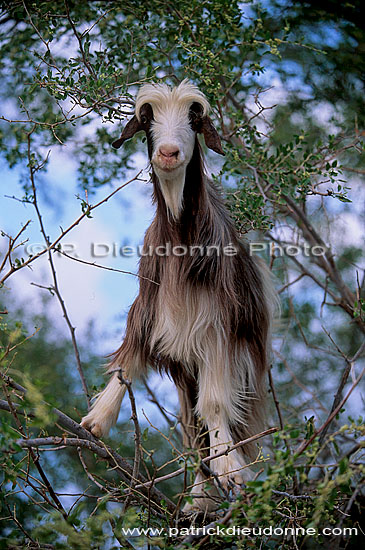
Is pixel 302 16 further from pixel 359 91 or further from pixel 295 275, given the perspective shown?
pixel 295 275

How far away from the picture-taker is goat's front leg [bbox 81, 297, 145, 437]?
256 cm

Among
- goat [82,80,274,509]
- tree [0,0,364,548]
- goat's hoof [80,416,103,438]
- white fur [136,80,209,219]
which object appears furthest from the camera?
goat's hoof [80,416,103,438]

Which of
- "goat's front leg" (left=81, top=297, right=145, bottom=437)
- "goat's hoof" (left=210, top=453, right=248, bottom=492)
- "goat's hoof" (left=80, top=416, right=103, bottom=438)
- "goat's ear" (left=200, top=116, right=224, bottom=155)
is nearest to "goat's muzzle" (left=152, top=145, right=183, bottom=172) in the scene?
"goat's ear" (left=200, top=116, right=224, bottom=155)

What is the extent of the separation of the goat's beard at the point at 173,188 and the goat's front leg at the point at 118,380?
436mm

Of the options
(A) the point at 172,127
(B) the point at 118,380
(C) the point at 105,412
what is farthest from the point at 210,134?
(C) the point at 105,412

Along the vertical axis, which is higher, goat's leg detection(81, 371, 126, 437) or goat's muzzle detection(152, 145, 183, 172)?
goat's muzzle detection(152, 145, 183, 172)

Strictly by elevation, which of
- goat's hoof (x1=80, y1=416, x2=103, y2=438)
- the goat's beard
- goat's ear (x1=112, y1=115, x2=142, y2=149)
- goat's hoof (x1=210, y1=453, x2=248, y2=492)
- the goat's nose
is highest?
goat's ear (x1=112, y1=115, x2=142, y2=149)

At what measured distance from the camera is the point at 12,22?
3568mm

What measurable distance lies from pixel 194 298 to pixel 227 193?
54 centimetres

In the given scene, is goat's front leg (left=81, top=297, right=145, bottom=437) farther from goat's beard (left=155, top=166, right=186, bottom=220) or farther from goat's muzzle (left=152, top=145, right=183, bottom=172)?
goat's muzzle (left=152, top=145, right=183, bottom=172)

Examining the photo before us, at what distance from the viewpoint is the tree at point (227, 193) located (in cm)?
187

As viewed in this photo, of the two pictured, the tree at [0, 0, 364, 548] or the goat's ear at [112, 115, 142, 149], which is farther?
the goat's ear at [112, 115, 142, 149]

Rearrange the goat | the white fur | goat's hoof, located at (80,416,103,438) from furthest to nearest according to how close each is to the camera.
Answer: goat's hoof, located at (80,416,103,438) < the goat < the white fur

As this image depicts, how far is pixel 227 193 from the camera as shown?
2871mm
